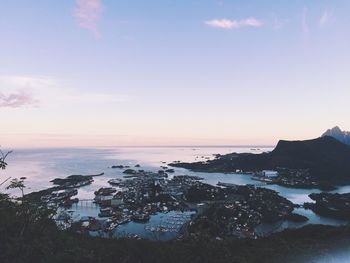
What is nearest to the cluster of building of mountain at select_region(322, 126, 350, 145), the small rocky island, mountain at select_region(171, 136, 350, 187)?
the small rocky island

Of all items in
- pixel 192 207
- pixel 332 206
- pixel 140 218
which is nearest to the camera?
pixel 140 218

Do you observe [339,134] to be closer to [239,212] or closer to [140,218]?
[239,212]

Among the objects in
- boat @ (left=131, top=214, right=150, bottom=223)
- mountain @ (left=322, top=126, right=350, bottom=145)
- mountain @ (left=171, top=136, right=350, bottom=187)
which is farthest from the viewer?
mountain @ (left=322, top=126, right=350, bottom=145)

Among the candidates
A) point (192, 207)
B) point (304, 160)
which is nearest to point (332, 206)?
point (192, 207)

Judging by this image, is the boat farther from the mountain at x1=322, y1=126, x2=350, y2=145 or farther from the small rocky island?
the mountain at x1=322, y1=126, x2=350, y2=145

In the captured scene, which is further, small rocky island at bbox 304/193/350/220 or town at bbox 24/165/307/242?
small rocky island at bbox 304/193/350/220

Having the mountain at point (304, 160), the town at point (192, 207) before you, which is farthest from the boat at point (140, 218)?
the mountain at point (304, 160)

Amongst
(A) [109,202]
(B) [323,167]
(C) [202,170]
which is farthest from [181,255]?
(C) [202,170]

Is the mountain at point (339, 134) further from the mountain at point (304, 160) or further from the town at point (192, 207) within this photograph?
the town at point (192, 207)
